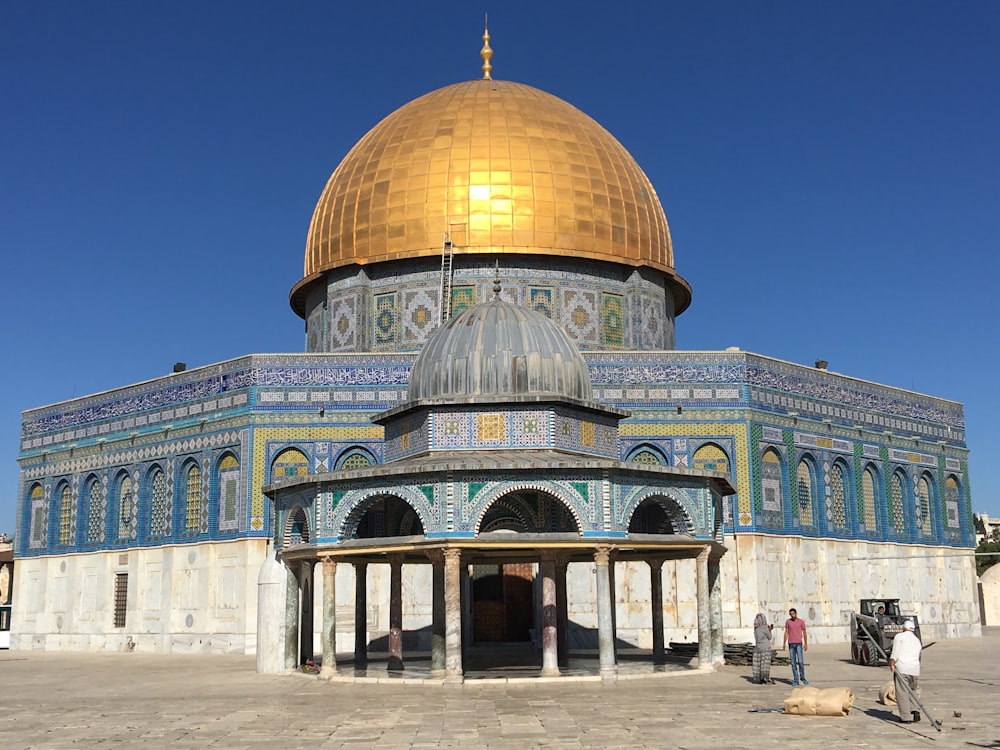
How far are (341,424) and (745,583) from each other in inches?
396

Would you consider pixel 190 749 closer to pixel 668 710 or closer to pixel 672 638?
pixel 668 710

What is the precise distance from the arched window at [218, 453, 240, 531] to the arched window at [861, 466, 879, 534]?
52.9 feet

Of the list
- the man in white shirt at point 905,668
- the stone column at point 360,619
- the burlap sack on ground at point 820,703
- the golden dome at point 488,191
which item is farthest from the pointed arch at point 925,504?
the man in white shirt at point 905,668

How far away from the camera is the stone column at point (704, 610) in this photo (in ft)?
60.5

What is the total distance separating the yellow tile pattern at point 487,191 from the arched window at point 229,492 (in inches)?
267

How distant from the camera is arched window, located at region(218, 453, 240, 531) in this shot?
28.3m

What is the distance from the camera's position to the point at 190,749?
11.4m

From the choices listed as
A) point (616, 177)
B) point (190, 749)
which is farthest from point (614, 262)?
point (190, 749)

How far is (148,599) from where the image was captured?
30203 millimetres

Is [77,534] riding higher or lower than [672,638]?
higher

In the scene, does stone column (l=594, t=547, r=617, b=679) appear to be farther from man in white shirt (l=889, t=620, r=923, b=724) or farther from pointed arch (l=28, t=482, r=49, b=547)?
pointed arch (l=28, t=482, r=49, b=547)

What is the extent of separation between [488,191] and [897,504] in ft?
46.4

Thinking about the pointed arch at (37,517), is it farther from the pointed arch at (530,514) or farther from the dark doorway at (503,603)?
the pointed arch at (530,514)

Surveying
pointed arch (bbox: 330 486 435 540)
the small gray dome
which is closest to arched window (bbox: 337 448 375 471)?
the small gray dome
